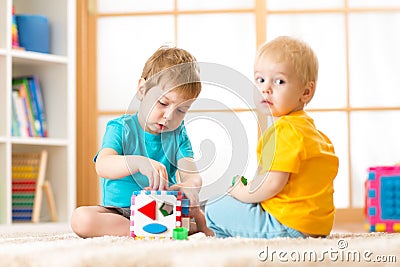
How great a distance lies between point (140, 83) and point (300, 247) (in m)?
0.67

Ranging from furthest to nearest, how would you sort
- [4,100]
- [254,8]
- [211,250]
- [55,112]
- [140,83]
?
[254,8]
[55,112]
[4,100]
[140,83]
[211,250]

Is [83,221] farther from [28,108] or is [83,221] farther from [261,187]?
→ [28,108]

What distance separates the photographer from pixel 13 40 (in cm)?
301

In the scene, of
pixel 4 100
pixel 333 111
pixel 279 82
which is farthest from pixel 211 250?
pixel 333 111

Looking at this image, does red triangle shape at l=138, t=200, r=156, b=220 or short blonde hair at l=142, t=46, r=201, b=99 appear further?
short blonde hair at l=142, t=46, r=201, b=99

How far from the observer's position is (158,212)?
5.13ft

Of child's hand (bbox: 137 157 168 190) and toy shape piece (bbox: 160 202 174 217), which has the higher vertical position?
child's hand (bbox: 137 157 168 190)

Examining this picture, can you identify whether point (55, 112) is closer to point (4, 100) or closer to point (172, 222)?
point (4, 100)

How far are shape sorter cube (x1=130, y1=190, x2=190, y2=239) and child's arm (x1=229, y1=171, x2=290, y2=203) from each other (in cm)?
12

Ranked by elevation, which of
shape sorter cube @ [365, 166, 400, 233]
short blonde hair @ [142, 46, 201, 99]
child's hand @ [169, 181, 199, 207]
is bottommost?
shape sorter cube @ [365, 166, 400, 233]

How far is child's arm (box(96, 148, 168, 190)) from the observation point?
1609mm

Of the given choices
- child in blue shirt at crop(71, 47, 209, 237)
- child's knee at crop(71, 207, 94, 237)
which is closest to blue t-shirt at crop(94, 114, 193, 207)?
child in blue shirt at crop(71, 47, 209, 237)

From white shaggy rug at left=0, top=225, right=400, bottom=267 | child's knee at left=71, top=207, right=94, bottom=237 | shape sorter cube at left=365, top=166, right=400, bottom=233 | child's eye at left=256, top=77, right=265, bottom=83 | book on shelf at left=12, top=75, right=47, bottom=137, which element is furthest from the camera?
book on shelf at left=12, top=75, right=47, bottom=137

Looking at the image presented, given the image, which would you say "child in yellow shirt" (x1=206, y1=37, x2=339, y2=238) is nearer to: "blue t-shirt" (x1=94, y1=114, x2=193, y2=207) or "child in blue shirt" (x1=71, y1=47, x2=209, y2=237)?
"child in blue shirt" (x1=71, y1=47, x2=209, y2=237)
